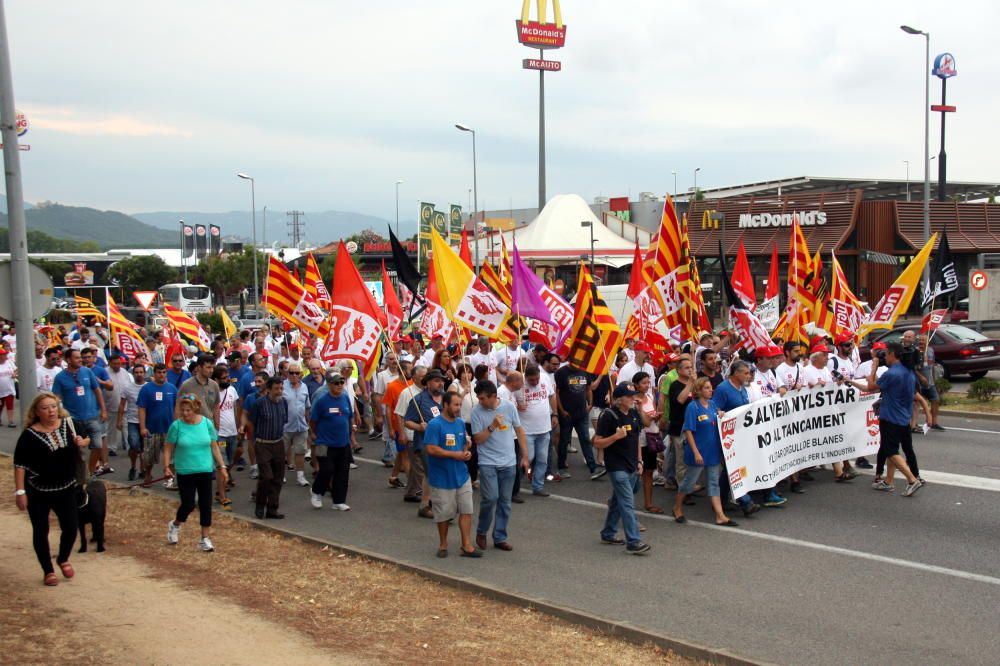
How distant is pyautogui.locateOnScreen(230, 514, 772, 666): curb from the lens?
6.25m

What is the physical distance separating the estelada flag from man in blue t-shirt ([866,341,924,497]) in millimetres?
5634

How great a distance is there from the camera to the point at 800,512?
10.2 meters

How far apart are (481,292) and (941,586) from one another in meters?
5.67

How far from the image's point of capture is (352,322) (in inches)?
430

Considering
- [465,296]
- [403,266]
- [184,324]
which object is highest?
[403,266]

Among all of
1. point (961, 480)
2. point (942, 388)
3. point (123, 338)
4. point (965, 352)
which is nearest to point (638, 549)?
point (961, 480)

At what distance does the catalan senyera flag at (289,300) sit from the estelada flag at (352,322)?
4.09 metres

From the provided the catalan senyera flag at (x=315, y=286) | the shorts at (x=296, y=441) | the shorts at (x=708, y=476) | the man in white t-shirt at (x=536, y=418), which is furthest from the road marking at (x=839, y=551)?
the catalan senyera flag at (x=315, y=286)

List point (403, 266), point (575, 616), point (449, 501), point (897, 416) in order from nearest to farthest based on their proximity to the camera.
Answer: point (575, 616) → point (449, 501) → point (897, 416) → point (403, 266)

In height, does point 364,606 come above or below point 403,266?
below

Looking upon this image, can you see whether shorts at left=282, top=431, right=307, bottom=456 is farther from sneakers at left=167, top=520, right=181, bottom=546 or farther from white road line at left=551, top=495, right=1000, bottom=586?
white road line at left=551, top=495, right=1000, bottom=586

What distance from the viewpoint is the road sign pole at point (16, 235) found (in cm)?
1045

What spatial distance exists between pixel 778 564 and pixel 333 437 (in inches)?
189

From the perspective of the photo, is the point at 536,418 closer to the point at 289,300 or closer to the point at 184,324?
the point at 289,300
